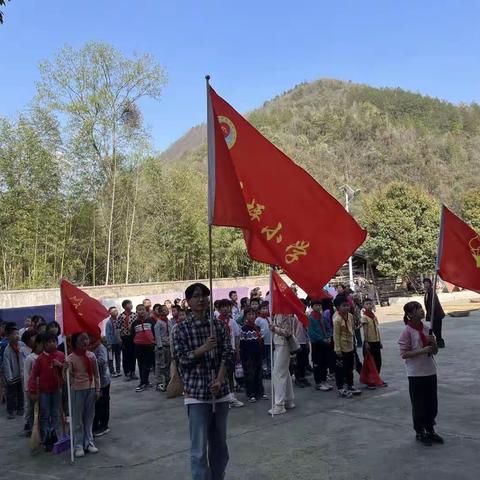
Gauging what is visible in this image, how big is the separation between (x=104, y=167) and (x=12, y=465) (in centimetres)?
1859

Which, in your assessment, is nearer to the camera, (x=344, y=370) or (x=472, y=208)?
(x=344, y=370)

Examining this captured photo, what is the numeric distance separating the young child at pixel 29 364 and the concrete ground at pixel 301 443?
218mm

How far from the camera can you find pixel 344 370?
7594 millimetres

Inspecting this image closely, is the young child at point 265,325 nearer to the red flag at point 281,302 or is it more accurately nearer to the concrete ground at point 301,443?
the concrete ground at point 301,443

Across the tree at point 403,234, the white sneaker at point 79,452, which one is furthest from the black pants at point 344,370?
the tree at point 403,234

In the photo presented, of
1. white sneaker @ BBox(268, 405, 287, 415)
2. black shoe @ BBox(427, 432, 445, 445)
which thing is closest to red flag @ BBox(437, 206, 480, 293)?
black shoe @ BBox(427, 432, 445, 445)

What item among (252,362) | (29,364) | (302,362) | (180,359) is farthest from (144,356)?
(180,359)

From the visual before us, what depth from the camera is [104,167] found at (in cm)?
2295

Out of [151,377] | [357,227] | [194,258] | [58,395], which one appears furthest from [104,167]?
[357,227]

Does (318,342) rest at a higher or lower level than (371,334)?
lower

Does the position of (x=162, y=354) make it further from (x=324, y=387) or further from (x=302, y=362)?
(x=324, y=387)

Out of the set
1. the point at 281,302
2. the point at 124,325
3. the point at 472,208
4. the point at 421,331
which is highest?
the point at 472,208

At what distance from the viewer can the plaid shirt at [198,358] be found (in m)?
3.65

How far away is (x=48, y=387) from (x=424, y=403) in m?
3.89
